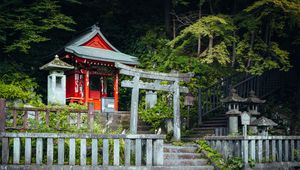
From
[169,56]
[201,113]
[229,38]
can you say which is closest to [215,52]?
[229,38]

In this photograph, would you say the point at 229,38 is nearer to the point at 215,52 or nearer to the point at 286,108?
the point at 215,52

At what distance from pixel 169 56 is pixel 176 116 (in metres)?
7.18

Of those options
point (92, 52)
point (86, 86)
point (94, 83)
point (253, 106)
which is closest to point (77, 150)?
point (253, 106)

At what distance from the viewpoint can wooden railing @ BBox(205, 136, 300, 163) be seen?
1326 centimetres

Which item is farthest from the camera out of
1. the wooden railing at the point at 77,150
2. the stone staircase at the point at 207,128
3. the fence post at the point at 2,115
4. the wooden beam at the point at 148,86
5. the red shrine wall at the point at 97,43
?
the red shrine wall at the point at 97,43

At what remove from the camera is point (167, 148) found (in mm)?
14297

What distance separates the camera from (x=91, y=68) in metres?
21.4

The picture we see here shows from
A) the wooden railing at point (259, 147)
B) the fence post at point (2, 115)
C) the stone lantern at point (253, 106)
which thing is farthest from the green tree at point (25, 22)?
the wooden railing at point (259, 147)

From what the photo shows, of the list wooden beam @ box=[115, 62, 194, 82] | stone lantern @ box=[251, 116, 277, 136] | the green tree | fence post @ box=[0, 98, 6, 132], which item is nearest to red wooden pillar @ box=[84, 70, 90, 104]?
the green tree

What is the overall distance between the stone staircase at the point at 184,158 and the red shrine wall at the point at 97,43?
961cm

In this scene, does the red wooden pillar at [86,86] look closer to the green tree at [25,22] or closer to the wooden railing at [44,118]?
the green tree at [25,22]

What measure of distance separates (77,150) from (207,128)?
647 centimetres

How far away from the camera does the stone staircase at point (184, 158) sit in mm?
13203

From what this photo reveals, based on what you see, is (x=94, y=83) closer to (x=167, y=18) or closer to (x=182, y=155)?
(x=167, y=18)
